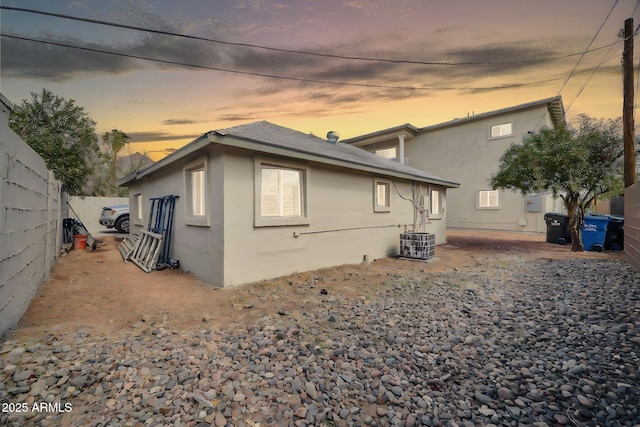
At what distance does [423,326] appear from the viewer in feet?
12.1

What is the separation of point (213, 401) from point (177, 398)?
0.31 meters

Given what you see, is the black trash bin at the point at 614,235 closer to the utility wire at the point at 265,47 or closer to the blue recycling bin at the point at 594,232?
the blue recycling bin at the point at 594,232

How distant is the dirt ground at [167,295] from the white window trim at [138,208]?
2813 millimetres

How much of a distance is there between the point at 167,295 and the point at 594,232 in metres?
13.1

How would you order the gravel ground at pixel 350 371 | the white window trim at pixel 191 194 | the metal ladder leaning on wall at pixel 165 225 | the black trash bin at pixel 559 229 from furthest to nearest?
the black trash bin at pixel 559 229
the metal ladder leaning on wall at pixel 165 225
the white window trim at pixel 191 194
the gravel ground at pixel 350 371

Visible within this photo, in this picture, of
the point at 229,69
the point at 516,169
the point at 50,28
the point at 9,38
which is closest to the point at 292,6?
the point at 229,69

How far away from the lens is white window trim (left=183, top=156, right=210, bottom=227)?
18.4 ft

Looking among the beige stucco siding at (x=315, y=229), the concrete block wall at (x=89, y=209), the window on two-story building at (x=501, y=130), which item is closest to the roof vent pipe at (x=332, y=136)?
the beige stucco siding at (x=315, y=229)

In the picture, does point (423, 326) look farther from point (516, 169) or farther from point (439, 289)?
point (516, 169)

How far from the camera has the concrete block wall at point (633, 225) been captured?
5.73 metres

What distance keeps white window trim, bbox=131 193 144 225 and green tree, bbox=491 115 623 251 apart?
14.8m

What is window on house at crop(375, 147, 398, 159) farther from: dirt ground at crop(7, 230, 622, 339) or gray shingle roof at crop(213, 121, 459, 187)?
dirt ground at crop(7, 230, 622, 339)

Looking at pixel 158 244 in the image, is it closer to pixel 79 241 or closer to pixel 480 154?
pixel 79 241

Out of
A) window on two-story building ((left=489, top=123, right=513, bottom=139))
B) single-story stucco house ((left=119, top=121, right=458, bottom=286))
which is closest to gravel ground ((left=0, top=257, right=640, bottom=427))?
single-story stucco house ((left=119, top=121, right=458, bottom=286))
